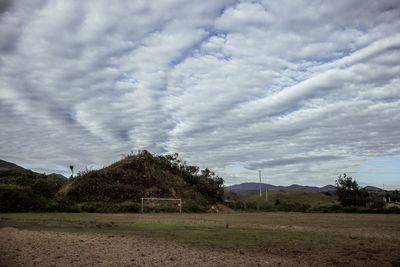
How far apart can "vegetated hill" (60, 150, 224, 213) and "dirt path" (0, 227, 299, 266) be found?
28.2 m

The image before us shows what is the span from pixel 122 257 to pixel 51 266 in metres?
1.68

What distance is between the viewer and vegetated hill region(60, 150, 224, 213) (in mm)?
38281

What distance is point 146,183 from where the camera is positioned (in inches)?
1698

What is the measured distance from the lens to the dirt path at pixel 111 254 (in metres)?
7.50

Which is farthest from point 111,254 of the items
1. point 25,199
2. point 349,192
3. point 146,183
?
point 349,192

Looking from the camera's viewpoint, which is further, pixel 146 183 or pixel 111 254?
pixel 146 183

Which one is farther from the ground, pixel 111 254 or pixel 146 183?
pixel 146 183

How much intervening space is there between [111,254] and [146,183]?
A: 35181 millimetres

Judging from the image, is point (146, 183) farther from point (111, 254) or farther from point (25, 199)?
point (111, 254)

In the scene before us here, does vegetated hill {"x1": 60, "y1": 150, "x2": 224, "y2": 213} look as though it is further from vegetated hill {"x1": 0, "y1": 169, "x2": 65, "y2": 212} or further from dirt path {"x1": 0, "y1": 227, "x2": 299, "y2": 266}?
dirt path {"x1": 0, "y1": 227, "x2": 299, "y2": 266}

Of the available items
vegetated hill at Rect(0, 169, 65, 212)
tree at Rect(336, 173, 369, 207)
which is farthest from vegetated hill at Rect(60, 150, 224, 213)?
tree at Rect(336, 173, 369, 207)

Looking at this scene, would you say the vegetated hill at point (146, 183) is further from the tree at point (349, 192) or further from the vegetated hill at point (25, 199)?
the tree at point (349, 192)

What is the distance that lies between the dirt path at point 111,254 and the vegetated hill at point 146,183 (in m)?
28.2

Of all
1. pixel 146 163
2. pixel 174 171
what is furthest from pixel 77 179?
pixel 174 171
